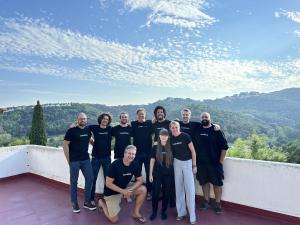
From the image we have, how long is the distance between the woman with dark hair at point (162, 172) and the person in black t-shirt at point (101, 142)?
0.80 meters

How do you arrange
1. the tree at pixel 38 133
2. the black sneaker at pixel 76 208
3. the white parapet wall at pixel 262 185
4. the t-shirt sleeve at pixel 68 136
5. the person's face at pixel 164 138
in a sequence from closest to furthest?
1. the white parapet wall at pixel 262 185
2. the person's face at pixel 164 138
3. the t-shirt sleeve at pixel 68 136
4. the black sneaker at pixel 76 208
5. the tree at pixel 38 133

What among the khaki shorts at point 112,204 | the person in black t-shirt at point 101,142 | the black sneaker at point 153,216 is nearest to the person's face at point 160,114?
the person in black t-shirt at point 101,142

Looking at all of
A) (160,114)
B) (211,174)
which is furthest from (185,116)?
(211,174)

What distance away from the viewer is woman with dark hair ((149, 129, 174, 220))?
3.99 meters

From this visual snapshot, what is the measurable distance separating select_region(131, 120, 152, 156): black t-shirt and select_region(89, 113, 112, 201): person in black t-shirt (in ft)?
1.25

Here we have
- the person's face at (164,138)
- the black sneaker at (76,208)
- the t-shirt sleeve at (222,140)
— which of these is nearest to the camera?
the person's face at (164,138)

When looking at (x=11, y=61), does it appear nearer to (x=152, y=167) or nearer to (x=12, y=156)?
(x=12, y=156)

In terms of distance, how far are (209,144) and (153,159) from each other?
0.80 metres

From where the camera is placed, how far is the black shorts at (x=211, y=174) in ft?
13.8

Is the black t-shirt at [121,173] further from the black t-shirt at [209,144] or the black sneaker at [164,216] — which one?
the black t-shirt at [209,144]

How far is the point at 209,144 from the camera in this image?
417 centimetres

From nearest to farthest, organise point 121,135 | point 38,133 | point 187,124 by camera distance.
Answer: point 187,124 < point 121,135 < point 38,133

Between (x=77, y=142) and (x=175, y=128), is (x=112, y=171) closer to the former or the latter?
(x=77, y=142)

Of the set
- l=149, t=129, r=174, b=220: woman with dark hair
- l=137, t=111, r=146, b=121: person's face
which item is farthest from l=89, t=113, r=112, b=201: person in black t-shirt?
l=149, t=129, r=174, b=220: woman with dark hair
